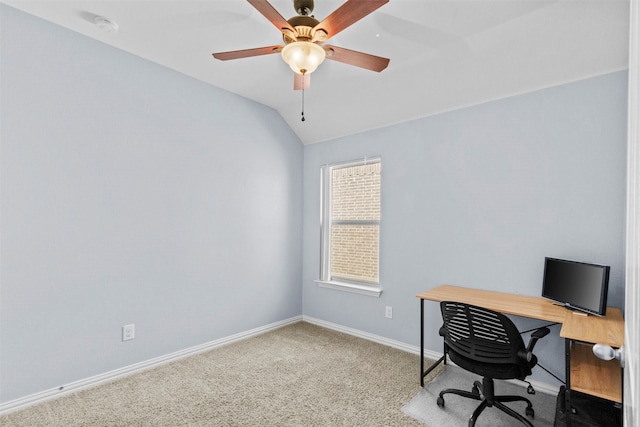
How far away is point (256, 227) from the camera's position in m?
3.82

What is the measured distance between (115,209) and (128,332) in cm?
105

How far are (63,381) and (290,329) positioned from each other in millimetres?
2187

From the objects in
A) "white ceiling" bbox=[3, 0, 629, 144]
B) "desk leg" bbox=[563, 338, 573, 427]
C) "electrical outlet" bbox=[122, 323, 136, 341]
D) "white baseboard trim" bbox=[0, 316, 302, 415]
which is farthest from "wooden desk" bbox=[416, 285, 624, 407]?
"electrical outlet" bbox=[122, 323, 136, 341]

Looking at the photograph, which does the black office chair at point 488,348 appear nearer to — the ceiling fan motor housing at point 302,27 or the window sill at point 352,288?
the window sill at point 352,288

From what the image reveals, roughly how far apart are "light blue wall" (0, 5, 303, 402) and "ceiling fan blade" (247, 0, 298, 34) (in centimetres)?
182

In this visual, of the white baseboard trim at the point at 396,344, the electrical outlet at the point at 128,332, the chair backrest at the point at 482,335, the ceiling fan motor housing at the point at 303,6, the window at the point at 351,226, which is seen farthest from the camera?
the window at the point at 351,226

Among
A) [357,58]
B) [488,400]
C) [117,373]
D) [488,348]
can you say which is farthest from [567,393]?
[117,373]

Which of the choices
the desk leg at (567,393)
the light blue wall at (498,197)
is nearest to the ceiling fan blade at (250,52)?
the light blue wall at (498,197)

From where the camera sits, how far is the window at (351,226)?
3752 mm

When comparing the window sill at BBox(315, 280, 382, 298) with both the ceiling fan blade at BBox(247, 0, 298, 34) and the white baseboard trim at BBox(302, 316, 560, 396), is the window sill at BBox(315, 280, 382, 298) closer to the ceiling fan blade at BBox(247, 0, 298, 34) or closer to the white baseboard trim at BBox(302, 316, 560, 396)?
the white baseboard trim at BBox(302, 316, 560, 396)

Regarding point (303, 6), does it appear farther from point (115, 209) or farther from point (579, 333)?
point (579, 333)

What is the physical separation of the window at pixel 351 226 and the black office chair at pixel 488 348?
1.38 meters

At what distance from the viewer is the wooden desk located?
165cm

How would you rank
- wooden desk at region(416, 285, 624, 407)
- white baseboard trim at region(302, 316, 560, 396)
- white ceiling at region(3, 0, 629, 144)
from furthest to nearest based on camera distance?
white baseboard trim at region(302, 316, 560, 396) < white ceiling at region(3, 0, 629, 144) < wooden desk at region(416, 285, 624, 407)
